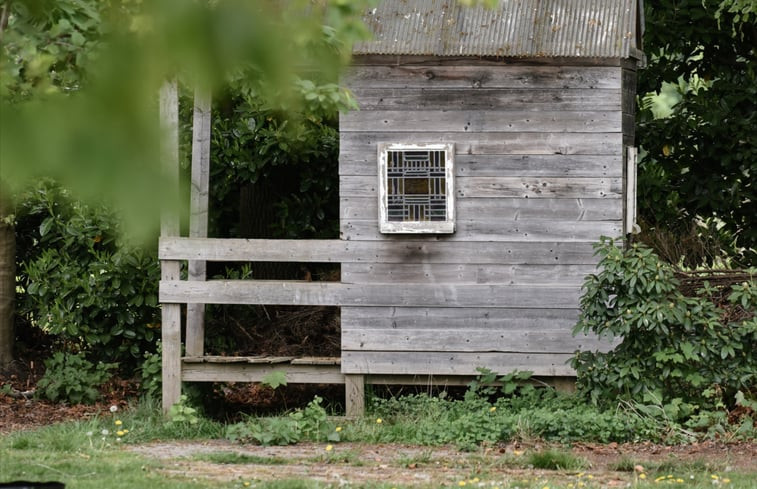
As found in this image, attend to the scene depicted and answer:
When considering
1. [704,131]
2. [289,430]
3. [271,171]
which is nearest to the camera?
[289,430]

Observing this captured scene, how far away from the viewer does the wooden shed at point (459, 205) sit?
30.4 feet

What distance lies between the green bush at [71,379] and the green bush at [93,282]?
278mm

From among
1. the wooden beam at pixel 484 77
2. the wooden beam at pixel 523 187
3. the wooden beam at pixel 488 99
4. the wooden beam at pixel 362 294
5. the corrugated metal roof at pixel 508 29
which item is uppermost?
the corrugated metal roof at pixel 508 29

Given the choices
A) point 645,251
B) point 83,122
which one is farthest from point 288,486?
A: point 83,122

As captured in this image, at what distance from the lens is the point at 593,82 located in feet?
30.4

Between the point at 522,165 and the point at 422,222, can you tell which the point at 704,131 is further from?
the point at 422,222

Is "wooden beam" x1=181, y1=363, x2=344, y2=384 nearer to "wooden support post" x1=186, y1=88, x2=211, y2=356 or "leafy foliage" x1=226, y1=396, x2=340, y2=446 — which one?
"wooden support post" x1=186, y1=88, x2=211, y2=356

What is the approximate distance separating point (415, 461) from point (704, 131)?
6.88 m

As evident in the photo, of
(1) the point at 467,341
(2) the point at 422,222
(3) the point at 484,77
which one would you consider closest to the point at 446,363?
(1) the point at 467,341

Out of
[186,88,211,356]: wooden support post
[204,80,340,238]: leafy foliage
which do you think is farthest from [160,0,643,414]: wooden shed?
[204,80,340,238]: leafy foliage

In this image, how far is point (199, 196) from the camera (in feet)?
31.2

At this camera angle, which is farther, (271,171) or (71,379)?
(271,171)

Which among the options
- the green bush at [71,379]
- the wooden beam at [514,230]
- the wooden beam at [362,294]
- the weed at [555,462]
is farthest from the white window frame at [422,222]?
the green bush at [71,379]

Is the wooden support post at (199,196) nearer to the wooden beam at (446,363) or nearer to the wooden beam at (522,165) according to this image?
the wooden beam at (522,165)
